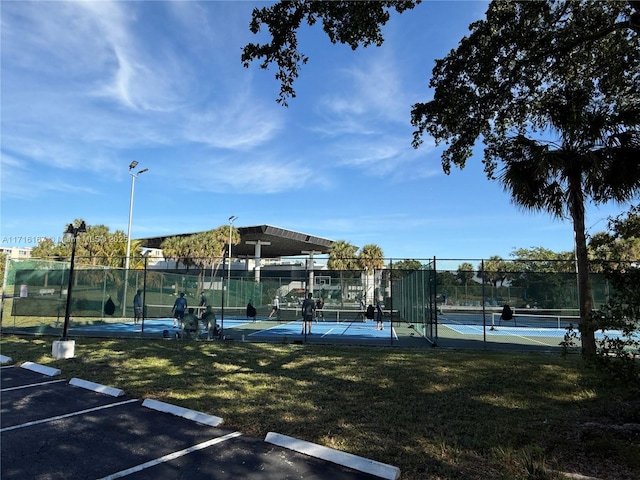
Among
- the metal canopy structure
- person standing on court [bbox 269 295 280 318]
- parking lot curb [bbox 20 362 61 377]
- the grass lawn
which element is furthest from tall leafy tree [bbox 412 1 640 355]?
the metal canopy structure

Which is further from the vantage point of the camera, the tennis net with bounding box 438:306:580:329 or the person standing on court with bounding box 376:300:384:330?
the person standing on court with bounding box 376:300:384:330

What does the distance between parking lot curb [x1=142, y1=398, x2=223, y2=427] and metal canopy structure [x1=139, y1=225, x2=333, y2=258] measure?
34.7m

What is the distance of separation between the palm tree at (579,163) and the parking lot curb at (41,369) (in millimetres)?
10704

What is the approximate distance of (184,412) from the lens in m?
6.03

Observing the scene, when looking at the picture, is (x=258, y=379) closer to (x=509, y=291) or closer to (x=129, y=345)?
(x=129, y=345)

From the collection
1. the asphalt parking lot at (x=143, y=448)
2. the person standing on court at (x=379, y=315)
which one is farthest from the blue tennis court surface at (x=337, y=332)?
the asphalt parking lot at (x=143, y=448)

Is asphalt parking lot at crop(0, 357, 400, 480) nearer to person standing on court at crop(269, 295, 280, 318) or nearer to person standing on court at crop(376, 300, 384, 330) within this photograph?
person standing on court at crop(376, 300, 384, 330)

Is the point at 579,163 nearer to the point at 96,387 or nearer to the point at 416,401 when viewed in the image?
the point at 416,401

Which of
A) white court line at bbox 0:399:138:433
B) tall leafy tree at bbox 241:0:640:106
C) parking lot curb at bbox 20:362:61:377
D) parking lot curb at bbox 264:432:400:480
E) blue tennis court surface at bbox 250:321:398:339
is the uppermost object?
tall leafy tree at bbox 241:0:640:106

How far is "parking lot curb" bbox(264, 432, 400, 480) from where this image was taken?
403 cm

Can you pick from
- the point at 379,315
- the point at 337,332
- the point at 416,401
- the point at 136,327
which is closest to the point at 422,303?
the point at 379,315

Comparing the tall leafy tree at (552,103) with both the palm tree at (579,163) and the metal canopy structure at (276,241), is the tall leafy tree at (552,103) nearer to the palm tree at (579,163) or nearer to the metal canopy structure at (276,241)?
the palm tree at (579,163)

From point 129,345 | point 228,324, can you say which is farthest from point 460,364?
point 228,324

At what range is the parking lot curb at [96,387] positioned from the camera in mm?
7196
